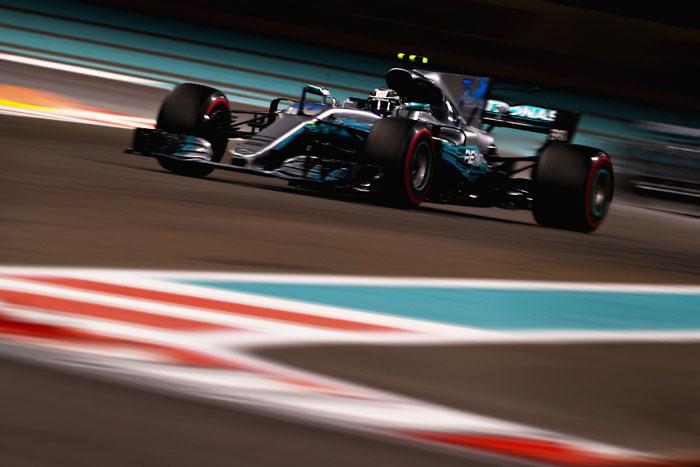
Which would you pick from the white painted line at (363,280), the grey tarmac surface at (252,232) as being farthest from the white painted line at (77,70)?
the white painted line at (363,280)

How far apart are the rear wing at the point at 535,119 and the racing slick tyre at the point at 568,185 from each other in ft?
1.65

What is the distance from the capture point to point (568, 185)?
9.21 metres

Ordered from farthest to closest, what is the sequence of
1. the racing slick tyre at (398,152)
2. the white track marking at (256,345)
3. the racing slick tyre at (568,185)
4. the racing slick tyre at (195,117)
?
the racing slick tyre at (568,185), the racing slick tyre at (195,117), the racing slick tyre at (398,152), the white track marking at (256,345)

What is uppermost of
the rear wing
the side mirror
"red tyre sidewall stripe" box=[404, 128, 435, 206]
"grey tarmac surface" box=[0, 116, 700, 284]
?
the rear wing

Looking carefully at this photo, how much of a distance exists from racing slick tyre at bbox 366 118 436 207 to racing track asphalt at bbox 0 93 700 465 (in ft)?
0.56

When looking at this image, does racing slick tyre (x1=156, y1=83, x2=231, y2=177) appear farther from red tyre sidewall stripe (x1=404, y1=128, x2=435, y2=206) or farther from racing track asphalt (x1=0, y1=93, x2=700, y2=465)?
red tyre sidewall stripe (x1=404, y1=128, x2=435, y2=206)

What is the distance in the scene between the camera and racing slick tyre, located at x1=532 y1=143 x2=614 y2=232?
919cm

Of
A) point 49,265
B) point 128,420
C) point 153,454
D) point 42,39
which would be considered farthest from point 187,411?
point 42,39

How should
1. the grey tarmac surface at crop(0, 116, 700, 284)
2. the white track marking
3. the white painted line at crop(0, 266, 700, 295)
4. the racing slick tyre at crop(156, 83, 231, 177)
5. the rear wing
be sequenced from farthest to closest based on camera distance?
the rear wing, the racing slick tyre at crop(156, 83, 231, 177), the grey tarmac surface at crop(0, 116, 700, 284), the white painted line at crop(0, 266, 700, 295), the white track marking

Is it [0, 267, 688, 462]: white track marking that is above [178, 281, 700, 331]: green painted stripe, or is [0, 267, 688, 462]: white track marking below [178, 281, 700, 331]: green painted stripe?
below

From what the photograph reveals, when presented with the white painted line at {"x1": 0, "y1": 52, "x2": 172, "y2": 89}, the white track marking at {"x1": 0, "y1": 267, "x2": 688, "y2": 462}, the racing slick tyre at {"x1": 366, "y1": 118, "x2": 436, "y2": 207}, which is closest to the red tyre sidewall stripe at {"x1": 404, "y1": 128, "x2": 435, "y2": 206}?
the racing slick tyre at {"x1": 366, "y1": 118, "x2": 436, "y2": 207}

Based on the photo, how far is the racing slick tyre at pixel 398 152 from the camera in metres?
8.19

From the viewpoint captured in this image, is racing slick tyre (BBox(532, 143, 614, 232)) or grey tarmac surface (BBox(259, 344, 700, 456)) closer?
grey tarmac surface (BBox(259, 344, 700, 456))

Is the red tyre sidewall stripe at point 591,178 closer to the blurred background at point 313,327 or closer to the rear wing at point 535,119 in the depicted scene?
the blurred background at point 313,327
